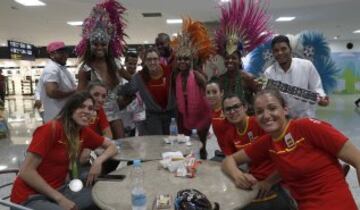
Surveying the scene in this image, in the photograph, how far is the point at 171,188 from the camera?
6.37 feet

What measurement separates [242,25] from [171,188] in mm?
2249

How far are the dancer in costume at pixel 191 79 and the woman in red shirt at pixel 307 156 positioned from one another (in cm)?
172

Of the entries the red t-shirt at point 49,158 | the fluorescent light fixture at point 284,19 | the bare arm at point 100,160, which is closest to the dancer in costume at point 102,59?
the bare arm at point 100,160

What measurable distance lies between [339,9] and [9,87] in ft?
61.8

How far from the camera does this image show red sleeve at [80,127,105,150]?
8.24ft

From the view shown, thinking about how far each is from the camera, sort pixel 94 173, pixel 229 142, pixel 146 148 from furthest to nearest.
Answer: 1. pixel 146 148
2. pixel 229 142
3. pixel 94 173

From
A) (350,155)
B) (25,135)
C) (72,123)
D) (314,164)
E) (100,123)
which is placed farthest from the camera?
(25,135)

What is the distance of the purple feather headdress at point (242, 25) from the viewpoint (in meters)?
3.64

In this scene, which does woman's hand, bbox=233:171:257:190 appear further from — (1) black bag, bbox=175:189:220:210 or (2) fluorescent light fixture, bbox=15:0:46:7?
(2) fluorescent light fixture, bbox=15:0:46:7

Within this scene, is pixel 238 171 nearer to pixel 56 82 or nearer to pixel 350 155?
pixel 350 155

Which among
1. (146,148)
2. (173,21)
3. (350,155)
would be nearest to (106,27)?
(146,148)

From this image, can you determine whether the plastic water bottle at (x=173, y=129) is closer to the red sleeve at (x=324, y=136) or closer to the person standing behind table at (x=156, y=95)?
the person standing behind table at (x=156, y=95)

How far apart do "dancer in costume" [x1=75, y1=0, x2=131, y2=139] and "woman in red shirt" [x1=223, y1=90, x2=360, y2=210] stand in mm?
1949

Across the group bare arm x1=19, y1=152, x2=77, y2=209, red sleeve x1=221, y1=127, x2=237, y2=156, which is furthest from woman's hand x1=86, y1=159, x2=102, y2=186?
red sleeve x1=221, y1=127, x2=237, y2=156
